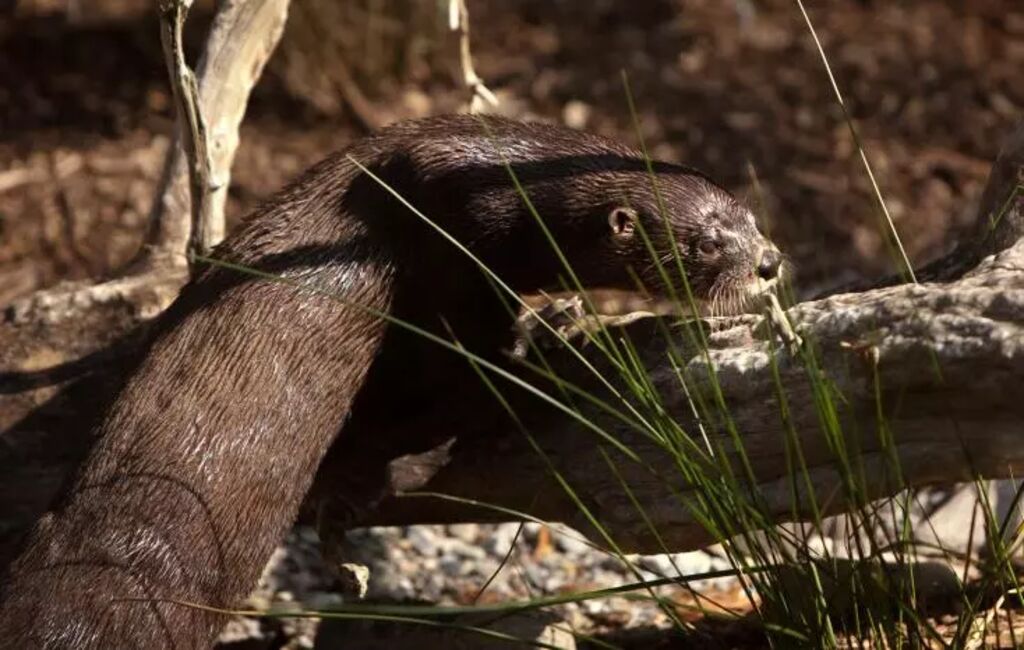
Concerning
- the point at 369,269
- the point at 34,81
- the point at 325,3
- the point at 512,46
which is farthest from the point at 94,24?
the point at 369,269

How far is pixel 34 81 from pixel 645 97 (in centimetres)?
246

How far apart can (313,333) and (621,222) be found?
26.0 inches

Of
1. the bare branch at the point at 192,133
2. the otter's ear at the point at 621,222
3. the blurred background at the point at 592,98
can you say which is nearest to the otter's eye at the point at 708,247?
the otter's ear at the point at 621,222

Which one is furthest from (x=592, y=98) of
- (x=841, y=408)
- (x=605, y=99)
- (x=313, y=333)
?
(x=841, y=408)

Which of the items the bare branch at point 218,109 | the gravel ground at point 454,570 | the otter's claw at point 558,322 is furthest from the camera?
the gravel ground at point 454,570

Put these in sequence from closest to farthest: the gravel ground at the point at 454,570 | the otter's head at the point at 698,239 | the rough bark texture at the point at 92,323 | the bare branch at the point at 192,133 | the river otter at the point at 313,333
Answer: the river otter at the point at 313,333 < the otter's head at the point at 698,239 < the bare branch at the point at 192,133 < the rough bark texture at the point at 92,323 < the gravel ground at the point at 454,570

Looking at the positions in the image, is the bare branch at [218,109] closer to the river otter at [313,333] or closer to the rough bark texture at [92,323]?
the rough bark texture at [92,323]

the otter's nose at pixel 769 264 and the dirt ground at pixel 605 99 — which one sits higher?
the otter's nose at pixel 769 264

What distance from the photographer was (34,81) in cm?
654

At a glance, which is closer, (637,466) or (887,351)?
(887,351)

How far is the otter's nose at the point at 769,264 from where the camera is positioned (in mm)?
3350

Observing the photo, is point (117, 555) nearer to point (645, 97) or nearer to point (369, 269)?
point (369, 269)

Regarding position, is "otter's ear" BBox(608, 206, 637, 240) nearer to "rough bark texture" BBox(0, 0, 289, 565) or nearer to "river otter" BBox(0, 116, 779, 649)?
"river otter" BBox(0, 116, 779, 649)

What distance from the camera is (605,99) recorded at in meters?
6.48
